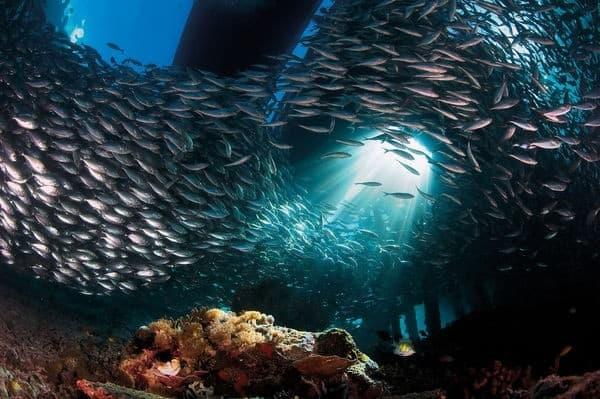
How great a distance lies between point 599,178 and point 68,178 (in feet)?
52.1

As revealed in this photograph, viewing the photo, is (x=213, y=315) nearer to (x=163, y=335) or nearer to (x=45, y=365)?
(x=163, y=335)

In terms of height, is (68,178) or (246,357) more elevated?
(68,178)

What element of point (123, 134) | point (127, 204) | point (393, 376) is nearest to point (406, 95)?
point (393, 376)

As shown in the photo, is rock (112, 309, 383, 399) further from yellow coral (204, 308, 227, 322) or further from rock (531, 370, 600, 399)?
rock (531, 370, 600, 399)

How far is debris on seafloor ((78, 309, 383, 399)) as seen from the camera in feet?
15.3

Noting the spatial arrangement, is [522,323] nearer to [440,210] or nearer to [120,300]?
[440,210]

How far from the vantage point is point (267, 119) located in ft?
38.5

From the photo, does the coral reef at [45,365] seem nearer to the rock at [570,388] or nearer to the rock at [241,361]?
the rock at [241,361]

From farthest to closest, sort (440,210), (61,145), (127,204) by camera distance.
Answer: (440,210)
(127,204)
(61,145)

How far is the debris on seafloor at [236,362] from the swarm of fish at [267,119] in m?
4.70

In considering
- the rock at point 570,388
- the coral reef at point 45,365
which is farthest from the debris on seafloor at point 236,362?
the rock at point 570,388

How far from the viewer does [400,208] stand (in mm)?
19172

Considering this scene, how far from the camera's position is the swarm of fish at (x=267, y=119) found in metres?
8.55

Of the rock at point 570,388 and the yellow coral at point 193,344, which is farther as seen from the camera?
the yellow coral at point 193,344
